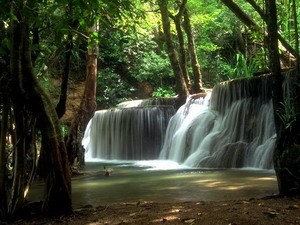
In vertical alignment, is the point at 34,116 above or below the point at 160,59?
below

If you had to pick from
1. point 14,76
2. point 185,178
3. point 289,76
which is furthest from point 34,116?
point 289,76

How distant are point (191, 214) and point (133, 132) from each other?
519 inches

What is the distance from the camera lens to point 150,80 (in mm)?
26641

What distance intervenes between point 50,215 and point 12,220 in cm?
44

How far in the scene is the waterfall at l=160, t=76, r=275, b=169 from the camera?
11078 mm

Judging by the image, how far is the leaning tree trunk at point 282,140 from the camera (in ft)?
16.2

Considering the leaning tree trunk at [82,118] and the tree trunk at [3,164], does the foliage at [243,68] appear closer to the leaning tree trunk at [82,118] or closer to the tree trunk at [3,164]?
the leaning tree trunk at [82,118]

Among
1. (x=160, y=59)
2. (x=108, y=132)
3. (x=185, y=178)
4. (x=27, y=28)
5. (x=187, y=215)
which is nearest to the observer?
(x=187, y=215)

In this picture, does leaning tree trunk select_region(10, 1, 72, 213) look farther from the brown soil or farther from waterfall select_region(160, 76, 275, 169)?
waterfall select_region(160, 76, 275, 169)

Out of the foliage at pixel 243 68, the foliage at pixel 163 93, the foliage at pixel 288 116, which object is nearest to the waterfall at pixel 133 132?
the foliage at pixel 243 68

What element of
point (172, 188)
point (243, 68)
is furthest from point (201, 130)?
point (172, 188)

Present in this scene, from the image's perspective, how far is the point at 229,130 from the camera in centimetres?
1295

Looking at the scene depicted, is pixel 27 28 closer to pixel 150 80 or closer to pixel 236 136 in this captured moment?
pixel 236 136

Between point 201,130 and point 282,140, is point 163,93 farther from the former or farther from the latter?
point 282,140
